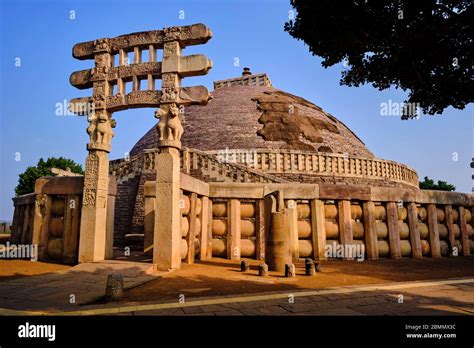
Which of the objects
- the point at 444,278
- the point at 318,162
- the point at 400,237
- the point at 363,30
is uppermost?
the point at 363,30

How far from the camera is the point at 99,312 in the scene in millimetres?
3719

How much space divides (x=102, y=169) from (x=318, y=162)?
15619mm

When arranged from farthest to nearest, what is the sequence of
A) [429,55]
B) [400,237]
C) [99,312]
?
[400,237] → [429,55] → [99,312]

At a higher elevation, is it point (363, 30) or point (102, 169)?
point (363, 30)

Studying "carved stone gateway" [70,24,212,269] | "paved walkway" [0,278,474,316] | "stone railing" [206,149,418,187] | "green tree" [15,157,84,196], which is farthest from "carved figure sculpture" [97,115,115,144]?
"green tree" [15,157,84,196]

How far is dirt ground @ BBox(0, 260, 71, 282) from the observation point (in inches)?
254

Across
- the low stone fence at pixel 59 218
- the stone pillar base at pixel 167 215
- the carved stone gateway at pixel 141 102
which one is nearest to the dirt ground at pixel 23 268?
the low stone fence at pixel 59 218

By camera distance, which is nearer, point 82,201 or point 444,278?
point 444,278

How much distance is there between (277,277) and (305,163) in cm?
1506

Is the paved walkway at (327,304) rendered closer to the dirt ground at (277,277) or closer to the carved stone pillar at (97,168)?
the dirt ground at (277,277)

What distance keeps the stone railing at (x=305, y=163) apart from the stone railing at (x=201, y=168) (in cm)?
217
